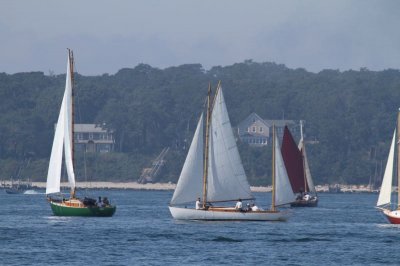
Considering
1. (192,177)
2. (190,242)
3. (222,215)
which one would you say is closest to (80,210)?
(192,177)

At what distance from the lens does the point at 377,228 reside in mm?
95000

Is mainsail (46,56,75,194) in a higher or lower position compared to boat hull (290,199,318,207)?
higher

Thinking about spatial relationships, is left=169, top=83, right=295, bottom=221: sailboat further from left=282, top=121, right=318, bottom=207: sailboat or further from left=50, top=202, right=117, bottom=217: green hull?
left=282, top=121, right=318, bottom=207: sailboat

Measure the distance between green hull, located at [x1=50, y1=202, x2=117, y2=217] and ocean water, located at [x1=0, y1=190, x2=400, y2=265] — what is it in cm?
93

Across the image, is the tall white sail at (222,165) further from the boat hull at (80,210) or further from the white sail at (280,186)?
the boat hull at (80,210)

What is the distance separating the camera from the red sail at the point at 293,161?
135 meters

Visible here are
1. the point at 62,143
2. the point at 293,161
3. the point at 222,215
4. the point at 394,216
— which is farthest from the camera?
the point at 293,161

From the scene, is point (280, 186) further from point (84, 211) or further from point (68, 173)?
point (68, 173)

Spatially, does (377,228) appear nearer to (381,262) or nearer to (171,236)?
(171,236)

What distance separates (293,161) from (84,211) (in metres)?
38.8

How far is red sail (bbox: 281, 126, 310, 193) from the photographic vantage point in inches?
5310

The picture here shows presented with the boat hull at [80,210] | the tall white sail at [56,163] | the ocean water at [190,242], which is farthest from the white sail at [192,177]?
the tall white sail at [56,163]

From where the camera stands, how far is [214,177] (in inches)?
3661

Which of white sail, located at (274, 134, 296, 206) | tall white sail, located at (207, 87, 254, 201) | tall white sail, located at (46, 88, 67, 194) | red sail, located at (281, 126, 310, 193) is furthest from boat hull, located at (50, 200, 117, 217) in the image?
red sail, located at (281, 126, 310, 193)
